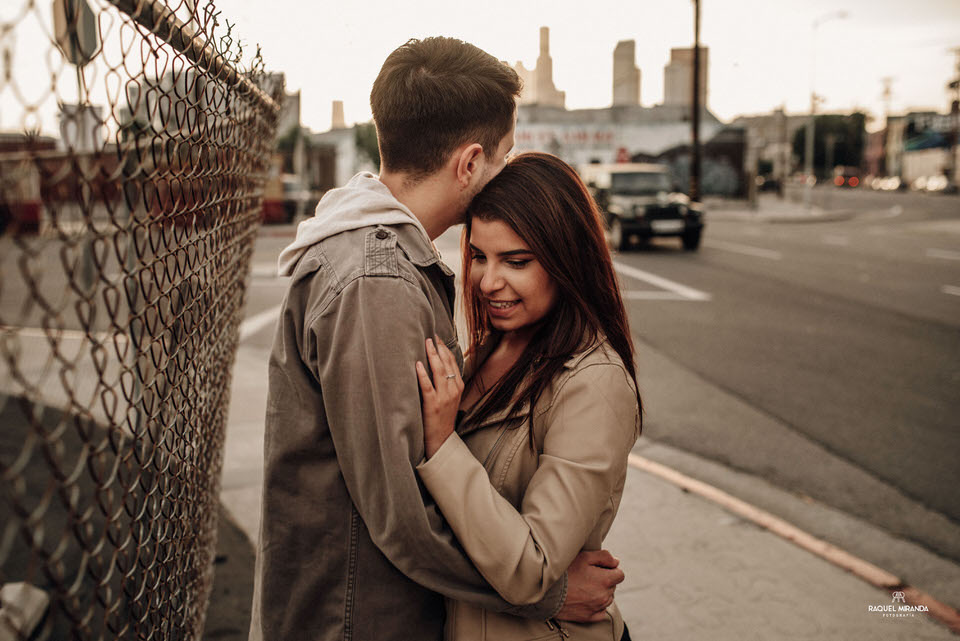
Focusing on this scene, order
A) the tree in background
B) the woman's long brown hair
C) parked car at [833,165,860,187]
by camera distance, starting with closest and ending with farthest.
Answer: the woman's long brown hair, parked car at [833,165,860,187], the tree in background

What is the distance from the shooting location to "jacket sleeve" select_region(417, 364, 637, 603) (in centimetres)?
147

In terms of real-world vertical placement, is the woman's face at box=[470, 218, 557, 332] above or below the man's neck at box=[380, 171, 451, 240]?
below

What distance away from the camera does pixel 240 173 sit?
2521mm

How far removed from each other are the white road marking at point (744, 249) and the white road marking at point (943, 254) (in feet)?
10.2

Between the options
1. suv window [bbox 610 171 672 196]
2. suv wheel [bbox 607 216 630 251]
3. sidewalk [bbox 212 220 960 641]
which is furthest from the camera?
suv window [bbox 610 171 672 196]

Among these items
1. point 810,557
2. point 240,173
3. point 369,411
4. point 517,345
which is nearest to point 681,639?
point 810,557

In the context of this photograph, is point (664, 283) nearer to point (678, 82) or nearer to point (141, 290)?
point (141, 290)

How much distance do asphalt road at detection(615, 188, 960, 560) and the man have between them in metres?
2.82

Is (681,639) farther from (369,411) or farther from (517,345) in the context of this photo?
(369,411)

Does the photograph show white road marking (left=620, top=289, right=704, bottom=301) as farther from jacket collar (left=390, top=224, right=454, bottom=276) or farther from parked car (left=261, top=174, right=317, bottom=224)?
parked car (left=261, top=174, right=317, bottom=224)

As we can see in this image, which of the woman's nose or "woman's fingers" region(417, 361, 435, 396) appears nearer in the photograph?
"woman's fingers" region(417, 361, 435, 396)

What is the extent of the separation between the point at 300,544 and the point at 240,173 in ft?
4.66

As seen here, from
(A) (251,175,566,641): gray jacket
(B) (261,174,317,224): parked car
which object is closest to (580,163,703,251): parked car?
(B) (261,174,317,224): parked car

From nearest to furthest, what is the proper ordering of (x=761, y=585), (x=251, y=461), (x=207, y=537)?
(x=207, y=537) → (x=761, y=585) → (x=251, y=461)
